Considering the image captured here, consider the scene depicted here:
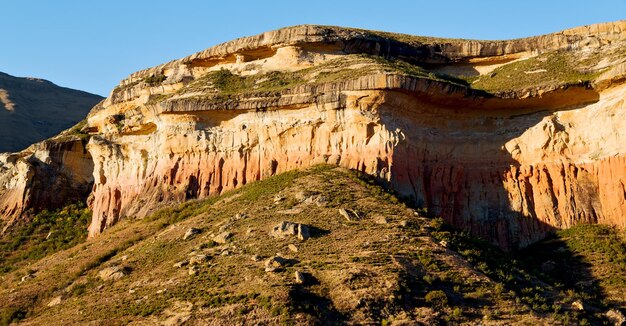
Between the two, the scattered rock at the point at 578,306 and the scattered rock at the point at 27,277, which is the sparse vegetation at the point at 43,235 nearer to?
the scattered rock at the point at 27,277

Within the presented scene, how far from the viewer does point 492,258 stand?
37938 mm

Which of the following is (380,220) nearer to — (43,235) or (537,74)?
(537,74)

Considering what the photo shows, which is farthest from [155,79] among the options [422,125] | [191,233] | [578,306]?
[578,306]

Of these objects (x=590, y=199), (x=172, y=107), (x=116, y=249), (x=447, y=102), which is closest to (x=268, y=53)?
(x=172, y=107)

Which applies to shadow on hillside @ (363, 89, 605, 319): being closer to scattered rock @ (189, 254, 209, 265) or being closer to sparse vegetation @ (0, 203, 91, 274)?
scattered rock @ (189, 254, 209, 265)

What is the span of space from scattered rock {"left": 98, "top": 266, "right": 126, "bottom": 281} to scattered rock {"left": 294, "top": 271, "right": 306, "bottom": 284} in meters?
9.21

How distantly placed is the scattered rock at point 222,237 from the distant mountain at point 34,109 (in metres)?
73.1

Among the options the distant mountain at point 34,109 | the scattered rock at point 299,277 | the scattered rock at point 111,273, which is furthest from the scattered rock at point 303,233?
the distant mountain at point 34,109

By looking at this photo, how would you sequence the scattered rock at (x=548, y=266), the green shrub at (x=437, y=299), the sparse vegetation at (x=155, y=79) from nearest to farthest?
the green shrub at (x=437, y=299) < the scattered rock at (x=548, y=266) < the sparse vegetation at (x=155, y=79)

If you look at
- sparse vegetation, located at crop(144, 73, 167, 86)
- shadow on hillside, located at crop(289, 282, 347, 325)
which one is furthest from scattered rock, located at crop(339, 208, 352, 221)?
sparse vegetation, located at crop(144, 73, 167, 86)

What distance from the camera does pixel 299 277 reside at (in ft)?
107

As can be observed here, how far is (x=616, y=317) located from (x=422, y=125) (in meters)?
17.4

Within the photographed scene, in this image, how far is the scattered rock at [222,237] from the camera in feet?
126

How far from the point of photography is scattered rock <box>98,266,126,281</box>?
1500 inches
